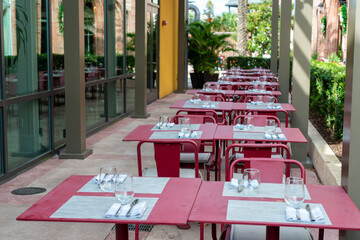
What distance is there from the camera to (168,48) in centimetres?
1800

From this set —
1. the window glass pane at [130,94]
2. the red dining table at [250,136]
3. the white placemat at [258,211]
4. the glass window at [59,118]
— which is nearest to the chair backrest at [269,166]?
the white placemat at [258,211]

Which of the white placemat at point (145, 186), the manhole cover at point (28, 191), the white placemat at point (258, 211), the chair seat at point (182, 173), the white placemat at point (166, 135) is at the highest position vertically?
the white placemat at point (166, 135)

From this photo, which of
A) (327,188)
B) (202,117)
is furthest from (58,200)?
(202,117)

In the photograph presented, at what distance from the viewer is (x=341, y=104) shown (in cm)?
776

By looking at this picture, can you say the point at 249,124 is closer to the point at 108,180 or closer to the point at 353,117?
the point at 353,117

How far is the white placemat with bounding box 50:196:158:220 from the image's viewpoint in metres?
2.98

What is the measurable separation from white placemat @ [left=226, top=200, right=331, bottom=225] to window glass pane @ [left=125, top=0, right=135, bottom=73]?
963 cm

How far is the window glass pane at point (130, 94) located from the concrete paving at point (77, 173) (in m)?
1.21

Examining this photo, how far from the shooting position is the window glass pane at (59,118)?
8289 millimetres

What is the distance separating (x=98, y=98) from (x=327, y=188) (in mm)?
7378

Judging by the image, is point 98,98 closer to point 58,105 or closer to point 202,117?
point 58,105

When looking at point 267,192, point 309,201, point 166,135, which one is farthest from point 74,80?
point 309,201

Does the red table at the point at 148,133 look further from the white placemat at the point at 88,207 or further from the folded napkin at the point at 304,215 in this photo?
the folded napkin at the point at 304,215

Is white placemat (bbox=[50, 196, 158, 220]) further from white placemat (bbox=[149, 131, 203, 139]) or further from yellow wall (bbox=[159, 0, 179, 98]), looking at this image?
yellow wall (bbox=[159, 0, 179, 98])
